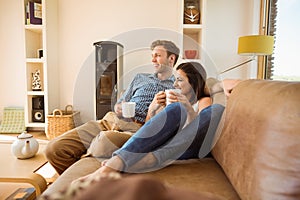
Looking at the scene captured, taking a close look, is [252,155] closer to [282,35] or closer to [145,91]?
[145,91]

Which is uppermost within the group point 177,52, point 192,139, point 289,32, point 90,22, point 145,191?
point 90,22

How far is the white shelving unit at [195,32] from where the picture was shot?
2637 millimetres

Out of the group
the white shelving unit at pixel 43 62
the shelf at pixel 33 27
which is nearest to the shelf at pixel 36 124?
the white shelving unit at pixel 43 62

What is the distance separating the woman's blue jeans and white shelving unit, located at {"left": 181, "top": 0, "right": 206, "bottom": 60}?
1.69 m

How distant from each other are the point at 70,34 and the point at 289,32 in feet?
7.80

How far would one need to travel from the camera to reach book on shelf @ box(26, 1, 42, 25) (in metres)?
2.69

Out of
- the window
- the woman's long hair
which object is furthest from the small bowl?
the woman's long hair

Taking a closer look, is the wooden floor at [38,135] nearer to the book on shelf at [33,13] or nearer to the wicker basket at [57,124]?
the wicker basket at [57,124]

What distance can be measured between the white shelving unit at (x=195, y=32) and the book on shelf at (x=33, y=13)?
1556 millimetres

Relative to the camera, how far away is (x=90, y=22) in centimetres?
301

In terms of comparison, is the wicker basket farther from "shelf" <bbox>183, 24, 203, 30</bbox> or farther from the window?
the window

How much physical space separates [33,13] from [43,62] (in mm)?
537

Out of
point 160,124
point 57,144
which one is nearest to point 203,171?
point 160,124

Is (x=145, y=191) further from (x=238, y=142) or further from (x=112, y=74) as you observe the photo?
(x=112, y=74)
